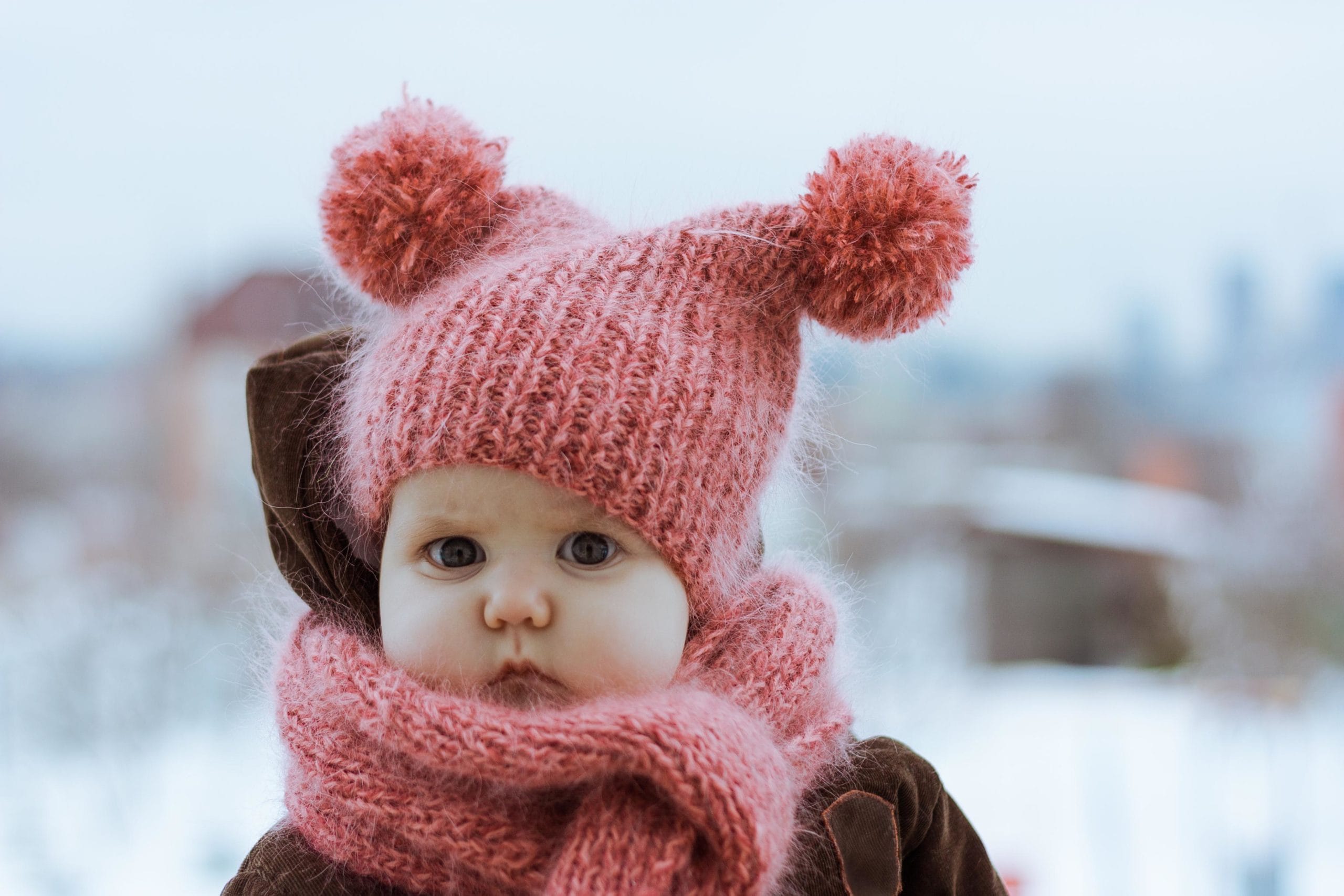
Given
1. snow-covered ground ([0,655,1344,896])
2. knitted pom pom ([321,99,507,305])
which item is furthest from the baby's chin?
snow-covered ground ([0,655,1344,896])

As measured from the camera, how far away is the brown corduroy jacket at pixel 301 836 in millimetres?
638

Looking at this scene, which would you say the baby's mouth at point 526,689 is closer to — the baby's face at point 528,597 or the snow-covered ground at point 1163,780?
the baby's face at point 528,597

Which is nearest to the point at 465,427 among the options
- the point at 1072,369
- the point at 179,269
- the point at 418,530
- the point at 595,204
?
the point at 418,530

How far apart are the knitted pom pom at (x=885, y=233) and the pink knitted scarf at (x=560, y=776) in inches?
7.9

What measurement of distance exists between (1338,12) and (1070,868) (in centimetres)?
125

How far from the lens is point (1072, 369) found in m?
1.74

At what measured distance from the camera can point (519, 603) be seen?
1.92 feet

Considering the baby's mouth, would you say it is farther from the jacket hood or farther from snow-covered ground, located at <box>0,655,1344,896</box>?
snow-covered ground, located at <box>0,655,1344,896</box>

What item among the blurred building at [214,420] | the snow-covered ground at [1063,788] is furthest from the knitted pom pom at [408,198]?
the snow-covered ground at [1063,788]

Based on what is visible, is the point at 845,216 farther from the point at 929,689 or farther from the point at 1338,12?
the point at 1338,12

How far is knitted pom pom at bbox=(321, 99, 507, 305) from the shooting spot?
2.25ft

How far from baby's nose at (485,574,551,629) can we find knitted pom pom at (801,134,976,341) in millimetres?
238

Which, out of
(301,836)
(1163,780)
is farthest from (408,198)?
(1163,780)

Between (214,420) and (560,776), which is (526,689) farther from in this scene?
(214,420)
